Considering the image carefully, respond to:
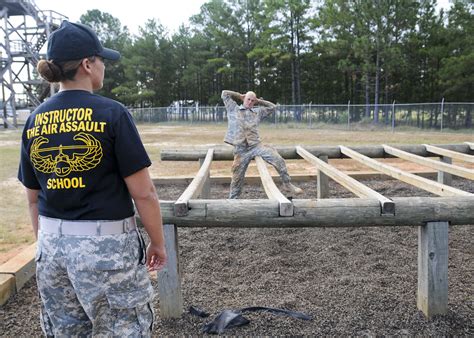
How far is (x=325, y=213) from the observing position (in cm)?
303

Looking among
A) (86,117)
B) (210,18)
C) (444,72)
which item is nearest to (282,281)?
(86,117)

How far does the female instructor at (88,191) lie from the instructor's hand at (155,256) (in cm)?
10

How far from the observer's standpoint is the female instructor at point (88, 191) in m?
1.63

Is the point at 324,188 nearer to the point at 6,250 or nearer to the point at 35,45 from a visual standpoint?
the point at 6,250

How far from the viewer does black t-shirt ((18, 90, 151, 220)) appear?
5.30 ft

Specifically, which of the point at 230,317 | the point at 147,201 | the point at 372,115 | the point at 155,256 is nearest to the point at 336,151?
the point at 230,317

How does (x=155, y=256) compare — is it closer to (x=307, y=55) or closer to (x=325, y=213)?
(x=325, y=213)

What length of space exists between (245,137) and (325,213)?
249 centimetres

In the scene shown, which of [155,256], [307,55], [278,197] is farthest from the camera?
[307,55]

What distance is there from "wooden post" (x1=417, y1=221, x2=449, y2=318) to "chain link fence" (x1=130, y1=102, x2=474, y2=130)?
20.8 metres

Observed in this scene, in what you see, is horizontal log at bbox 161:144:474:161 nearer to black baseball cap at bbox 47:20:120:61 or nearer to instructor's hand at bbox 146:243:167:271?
instructor's hand at bbox 146:243:167:271

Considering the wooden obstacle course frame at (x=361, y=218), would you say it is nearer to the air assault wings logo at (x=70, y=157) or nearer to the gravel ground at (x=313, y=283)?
the gravel ground at (x=313, y=283)

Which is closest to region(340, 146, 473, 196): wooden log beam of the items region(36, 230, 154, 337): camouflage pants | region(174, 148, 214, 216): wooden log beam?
region(174, 148, 214, 216): wooden log beam

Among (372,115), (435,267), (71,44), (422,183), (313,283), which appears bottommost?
(313,283)
